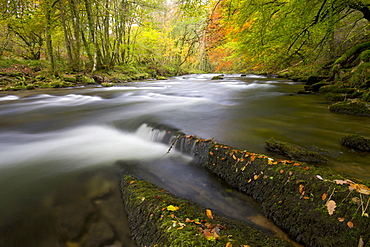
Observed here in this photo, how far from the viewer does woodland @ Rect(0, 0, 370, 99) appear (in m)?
3.83

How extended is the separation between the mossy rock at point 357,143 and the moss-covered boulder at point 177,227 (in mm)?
2305

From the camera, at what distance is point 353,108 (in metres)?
4.84

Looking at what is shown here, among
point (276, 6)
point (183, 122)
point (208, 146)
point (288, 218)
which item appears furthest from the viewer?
point (183, 122)

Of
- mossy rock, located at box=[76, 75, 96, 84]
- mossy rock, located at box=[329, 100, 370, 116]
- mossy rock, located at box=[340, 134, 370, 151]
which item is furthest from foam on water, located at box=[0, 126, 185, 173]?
mossy rock, located at box=[76, 75, 96, 84]

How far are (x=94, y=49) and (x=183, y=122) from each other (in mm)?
13479

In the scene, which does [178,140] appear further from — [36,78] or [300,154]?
[36,78]

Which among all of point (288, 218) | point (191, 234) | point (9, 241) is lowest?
point (9, 241)

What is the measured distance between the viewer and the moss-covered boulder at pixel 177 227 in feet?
3.99

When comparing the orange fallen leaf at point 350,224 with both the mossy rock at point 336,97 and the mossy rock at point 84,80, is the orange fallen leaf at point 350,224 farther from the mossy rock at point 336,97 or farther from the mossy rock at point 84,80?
the mossy rock at point 84,80

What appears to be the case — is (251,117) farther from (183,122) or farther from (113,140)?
(113,140)

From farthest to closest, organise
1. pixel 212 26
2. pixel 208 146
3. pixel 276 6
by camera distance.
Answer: pixel 276 6
pixel 212 26
pixel 208 146

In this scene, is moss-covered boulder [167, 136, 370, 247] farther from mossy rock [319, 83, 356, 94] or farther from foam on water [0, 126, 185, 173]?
mossy rock [319, 83, 356, 94]

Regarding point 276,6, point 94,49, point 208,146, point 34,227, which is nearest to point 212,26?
point 276,6

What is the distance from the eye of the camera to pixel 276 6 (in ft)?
13.6
